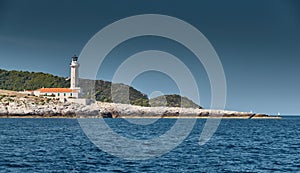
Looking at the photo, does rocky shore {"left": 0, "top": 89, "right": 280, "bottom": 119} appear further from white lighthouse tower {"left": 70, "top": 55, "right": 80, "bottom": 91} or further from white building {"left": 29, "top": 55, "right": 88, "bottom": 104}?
white lighthouse tower {"left": 70, "top": 55, "right": 80, "bottom": 91}

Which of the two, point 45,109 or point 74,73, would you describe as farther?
point 74,73

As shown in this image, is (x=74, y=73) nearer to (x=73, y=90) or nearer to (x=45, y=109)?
(x=73, y=90)

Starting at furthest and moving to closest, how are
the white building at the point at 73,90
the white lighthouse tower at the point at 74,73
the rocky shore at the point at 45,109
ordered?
the white lighthouse tower at the point at 74,73
the white building at the point at 73,90
the rocky shore at the point at 45,109

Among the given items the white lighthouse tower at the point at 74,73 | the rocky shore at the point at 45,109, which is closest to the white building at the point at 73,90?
the white lighthouse tower at the point at 74,73

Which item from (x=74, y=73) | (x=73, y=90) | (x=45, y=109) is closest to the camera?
(x=45, y=109)

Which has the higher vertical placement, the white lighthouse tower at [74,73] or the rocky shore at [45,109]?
the white lighthouse tower at [74,73]

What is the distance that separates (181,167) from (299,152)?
19.3 meters

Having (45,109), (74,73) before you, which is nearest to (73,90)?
(74,73)

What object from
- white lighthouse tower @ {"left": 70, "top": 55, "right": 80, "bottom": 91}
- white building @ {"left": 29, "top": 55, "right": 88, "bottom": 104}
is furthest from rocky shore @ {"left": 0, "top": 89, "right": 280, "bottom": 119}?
white lighthouse tower @ {"left": 70, "top": 55, "right": 80, "bottom": 91}

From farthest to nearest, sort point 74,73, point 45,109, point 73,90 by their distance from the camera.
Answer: point 74,73 → point 73,90 → point 45,109

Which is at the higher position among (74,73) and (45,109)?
(74,73)

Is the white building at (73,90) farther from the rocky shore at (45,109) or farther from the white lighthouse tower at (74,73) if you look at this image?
the rocky shore at (45,109)

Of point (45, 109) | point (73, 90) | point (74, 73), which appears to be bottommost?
point (45, 109)

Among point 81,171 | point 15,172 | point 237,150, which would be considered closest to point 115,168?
point 81,171
